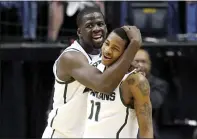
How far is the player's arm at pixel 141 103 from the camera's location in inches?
151

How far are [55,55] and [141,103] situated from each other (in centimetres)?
461

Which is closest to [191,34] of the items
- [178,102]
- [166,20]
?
[166,20]

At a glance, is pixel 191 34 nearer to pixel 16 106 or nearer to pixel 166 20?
pixel 166 20

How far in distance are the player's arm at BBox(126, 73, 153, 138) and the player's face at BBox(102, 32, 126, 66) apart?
0.20 metres

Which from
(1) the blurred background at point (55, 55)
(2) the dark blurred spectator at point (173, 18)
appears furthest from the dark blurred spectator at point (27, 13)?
(2) the dark blurred spectator at point (173, 18)

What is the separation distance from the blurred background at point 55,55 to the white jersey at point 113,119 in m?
4.44

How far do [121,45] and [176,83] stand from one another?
4.90m

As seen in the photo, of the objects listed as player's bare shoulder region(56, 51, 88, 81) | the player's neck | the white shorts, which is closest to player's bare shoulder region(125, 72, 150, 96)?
player's bare shoulder region(56, 51, 88, 81)

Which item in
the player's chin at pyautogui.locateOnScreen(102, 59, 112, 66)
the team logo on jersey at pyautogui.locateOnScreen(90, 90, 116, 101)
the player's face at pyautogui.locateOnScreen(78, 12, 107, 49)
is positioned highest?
the player's face at pyautogui.locateOnScreen(78, 12, 107, 49)

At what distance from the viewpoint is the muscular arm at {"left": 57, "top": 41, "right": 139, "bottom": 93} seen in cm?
395

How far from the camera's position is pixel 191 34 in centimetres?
860

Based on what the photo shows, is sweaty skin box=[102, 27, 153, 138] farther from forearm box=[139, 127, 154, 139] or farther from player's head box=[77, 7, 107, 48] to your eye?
player's head box=[77, 7, 107, 48]

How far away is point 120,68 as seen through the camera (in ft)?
12.9

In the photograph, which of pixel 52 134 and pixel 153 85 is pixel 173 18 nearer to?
pixel 153 85
